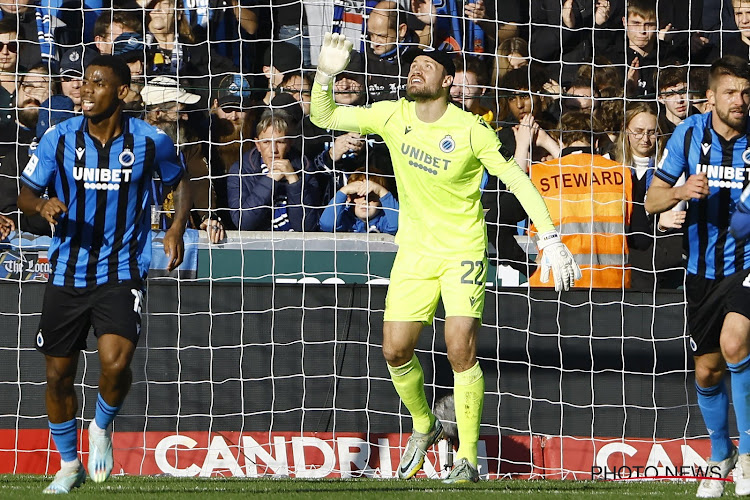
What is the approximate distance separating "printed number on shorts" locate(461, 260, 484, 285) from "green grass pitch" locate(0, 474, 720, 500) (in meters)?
1.16

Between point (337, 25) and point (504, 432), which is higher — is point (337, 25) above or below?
above

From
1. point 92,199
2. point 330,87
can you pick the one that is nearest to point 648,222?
point 330,87

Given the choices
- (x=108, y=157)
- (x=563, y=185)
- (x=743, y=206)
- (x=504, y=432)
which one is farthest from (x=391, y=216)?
(x=743, y=206)

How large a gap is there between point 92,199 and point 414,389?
2228 millimetres

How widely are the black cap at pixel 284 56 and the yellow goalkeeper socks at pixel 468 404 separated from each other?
406 cm

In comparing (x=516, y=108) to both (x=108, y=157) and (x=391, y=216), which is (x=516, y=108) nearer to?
(x=391, y=216)

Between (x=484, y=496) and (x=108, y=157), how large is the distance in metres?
2.69

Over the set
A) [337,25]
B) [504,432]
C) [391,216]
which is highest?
[337,25]

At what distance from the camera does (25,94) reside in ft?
30.7

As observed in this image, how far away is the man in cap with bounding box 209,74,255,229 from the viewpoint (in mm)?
9477

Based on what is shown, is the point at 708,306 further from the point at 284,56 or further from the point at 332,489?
the point at 284,56

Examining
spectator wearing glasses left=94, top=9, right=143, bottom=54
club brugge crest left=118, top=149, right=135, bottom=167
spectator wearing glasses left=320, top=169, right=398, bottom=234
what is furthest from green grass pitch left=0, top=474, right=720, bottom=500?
spectator wearing glasses left=94, top=9, right=143, bottom=54

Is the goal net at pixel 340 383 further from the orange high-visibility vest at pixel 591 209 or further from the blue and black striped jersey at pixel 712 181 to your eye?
the blue and black striped jersey at pixel 712 181

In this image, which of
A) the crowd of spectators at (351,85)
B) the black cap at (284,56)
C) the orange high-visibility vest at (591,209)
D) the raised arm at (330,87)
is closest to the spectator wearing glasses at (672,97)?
the crowd of spectators at (351,85)
